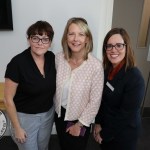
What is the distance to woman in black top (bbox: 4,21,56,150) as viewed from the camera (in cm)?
143

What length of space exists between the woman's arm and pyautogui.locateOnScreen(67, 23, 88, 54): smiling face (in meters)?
0.49

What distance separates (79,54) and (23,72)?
0.44m

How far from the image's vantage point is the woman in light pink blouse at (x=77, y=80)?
1.48 m

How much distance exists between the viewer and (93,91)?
5.00ft

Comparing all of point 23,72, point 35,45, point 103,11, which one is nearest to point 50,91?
point 23,72

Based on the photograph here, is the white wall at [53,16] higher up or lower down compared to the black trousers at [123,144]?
higher up

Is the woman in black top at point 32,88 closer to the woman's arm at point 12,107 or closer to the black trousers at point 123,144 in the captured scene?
the woman's arm at point 12,107

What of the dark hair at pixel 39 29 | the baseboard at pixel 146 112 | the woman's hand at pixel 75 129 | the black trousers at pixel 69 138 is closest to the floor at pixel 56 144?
the baseboard at pixel 146 112

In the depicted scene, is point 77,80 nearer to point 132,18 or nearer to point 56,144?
point 56,144

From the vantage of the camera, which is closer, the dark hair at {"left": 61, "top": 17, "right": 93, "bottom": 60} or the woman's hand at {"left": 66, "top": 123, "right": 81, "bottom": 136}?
the dark hair at {"left": 61, "top": 17, "right": 93, "bottom": 60}

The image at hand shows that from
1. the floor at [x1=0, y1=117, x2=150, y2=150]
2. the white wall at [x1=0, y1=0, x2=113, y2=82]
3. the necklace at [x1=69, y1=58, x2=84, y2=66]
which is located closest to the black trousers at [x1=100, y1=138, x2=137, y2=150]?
the necklace at [x1=69, y1=58, x2=84, y2=66]

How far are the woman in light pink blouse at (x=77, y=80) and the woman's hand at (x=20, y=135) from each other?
12.0 inches

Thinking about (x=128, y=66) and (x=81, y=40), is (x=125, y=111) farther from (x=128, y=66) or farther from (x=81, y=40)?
(x=81, y=40)

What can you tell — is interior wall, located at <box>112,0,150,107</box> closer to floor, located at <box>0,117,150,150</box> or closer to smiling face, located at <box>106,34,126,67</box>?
floor, located at <box>0,117,150,150</box>
